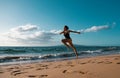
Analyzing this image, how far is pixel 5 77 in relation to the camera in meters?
6.80

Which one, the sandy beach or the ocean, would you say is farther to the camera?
the ocean

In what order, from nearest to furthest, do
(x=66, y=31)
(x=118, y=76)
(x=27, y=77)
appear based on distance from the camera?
1. (x=118, y=76)
2. (x=27, y=77)
3. (x=66, y=31)

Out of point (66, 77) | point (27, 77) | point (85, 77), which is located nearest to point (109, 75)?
point (85, 77)

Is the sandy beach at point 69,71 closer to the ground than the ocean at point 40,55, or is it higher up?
closer to the ground

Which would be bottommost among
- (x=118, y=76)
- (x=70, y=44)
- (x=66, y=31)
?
(x=118, y=76)

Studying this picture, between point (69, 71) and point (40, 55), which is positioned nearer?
point (69, 71)

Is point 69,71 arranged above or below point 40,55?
below

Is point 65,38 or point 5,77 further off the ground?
point 65,38

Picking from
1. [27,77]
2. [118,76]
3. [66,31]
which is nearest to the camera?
[118,76]

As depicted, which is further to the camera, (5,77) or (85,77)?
(5,77)

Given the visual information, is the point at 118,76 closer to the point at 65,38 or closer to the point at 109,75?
the point at 109,75

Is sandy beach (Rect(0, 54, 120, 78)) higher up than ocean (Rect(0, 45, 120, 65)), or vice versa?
ocean (Rect(0, 45, 120, 65))

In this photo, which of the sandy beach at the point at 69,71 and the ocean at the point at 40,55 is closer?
the sandy beach at the point at 69,71

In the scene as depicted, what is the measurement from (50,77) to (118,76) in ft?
8.22
